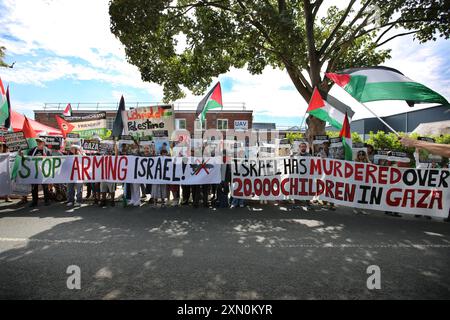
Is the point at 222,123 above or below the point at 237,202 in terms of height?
above

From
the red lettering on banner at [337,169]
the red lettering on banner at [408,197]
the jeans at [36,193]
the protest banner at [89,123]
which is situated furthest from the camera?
the protest banner at [89,123]

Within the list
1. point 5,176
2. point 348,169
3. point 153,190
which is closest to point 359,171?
point 348,169

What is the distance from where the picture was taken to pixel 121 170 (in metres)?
8.87

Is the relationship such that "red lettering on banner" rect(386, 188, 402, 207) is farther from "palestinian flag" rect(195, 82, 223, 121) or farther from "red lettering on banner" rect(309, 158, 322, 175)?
"palestinian flag" rect(195, 82, 223, 121)

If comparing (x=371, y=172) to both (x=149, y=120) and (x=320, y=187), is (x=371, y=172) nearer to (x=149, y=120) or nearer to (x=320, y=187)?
(x=320, y=187)

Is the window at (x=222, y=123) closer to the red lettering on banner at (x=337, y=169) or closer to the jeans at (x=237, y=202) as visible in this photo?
the jeans at (x=237, y=202)

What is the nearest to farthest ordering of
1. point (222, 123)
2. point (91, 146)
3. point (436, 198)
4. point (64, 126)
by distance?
point (436, 198) < point (91, 146) < point (64, 126) < point (222, 123)

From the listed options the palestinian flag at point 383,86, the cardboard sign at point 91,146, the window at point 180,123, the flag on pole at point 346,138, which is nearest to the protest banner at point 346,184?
the flag on pole at point 346,138

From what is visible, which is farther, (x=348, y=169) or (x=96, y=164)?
(x=96, y=164)

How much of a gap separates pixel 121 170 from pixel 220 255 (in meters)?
5.53

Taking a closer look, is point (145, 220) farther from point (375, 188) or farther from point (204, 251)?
point (375, 188)

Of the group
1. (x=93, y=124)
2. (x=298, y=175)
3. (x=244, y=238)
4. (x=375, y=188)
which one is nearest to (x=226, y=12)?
(x=93, y=124)

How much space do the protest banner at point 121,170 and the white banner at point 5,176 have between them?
45 cm

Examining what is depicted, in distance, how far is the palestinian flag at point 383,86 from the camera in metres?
6.13
